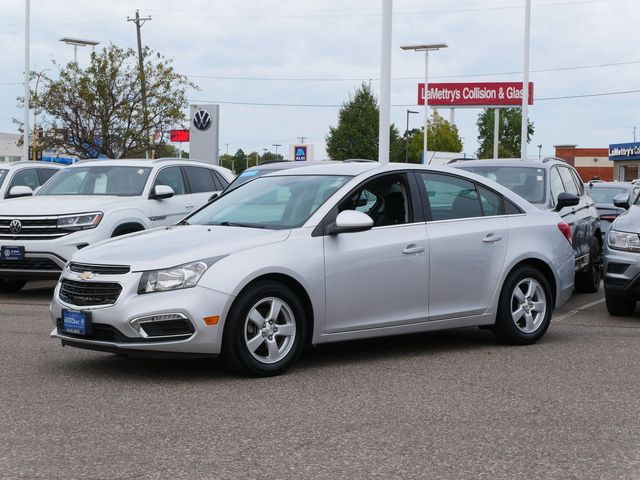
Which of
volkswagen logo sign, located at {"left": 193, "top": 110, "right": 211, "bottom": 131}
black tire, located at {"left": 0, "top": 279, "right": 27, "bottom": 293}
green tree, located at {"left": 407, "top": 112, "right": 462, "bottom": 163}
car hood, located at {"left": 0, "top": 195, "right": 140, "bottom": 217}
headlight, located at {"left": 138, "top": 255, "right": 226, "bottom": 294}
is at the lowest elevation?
black tire, located at {"left": 0, "top": 279, "right": 27, "bottom": 293}

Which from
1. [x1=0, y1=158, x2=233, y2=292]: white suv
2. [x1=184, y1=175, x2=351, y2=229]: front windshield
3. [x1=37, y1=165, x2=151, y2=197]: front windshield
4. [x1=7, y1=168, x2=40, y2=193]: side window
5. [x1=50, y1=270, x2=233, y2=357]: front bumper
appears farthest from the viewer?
[x1=7, y1=168, x2=40, y2=193]: side window

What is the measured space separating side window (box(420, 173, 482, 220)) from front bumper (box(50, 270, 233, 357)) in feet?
7.70

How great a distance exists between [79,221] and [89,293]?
18.4ft

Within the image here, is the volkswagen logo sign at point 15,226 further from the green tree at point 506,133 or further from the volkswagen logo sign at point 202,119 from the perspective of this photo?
the green tree at point 506,133

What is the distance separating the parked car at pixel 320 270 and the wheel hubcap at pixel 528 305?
12 millimetres

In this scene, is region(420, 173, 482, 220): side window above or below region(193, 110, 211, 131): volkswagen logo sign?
below

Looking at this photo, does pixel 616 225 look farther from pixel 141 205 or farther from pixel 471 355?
Answer: pixel 141 205

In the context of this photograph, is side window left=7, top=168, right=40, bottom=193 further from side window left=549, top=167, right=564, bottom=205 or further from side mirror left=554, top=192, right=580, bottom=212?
side mirror left=554, top=192, right=580, bottom=212

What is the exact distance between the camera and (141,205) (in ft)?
43.9

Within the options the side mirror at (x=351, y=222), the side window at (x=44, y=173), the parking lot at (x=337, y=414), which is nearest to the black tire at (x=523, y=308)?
the parking lot at (x=337, y=414)

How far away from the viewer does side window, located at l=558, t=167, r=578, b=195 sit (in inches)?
523

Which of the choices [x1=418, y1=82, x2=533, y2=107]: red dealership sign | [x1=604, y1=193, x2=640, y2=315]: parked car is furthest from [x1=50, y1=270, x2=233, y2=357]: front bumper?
[x1=418, y1=82, x2=533, y2=107]: red dealership sign

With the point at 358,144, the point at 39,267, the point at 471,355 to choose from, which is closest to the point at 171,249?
the point at 471,355

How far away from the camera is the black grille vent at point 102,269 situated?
7074 millimetres
